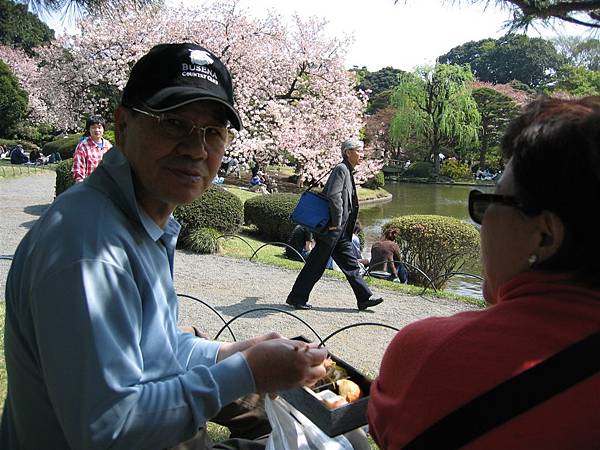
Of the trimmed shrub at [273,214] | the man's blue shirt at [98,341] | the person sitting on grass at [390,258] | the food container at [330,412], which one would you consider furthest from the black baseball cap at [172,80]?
the trimmed shrub at [273,214]

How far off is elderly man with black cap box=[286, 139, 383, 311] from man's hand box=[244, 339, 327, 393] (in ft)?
14.6

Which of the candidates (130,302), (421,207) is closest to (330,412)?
(130,302)

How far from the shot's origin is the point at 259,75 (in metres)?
16.5

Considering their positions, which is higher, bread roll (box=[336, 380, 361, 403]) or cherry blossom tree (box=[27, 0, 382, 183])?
cherry blossom tree (box=[27, 0, 382, 183])

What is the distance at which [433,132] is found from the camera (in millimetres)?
35406

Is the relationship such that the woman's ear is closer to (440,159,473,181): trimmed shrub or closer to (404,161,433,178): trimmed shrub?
(404,161,433,178): trimmed shrub

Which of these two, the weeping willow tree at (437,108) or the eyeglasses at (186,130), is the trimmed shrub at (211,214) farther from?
the weeping willow tree at (437,108)

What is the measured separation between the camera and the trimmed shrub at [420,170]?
35.4 metres

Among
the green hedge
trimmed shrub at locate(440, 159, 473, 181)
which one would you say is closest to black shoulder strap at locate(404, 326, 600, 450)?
the green hedge

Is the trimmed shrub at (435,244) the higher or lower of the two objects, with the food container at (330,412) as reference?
lower

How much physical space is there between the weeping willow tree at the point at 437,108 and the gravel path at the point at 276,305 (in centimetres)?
2869

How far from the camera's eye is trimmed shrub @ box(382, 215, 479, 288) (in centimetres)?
836

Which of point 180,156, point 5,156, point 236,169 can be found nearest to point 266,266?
point 180,156

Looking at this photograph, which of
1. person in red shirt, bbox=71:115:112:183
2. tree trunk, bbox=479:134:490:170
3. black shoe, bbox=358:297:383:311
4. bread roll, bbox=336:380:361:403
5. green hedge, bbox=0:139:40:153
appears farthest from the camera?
tree trunk, bbox=479:134:490:170
